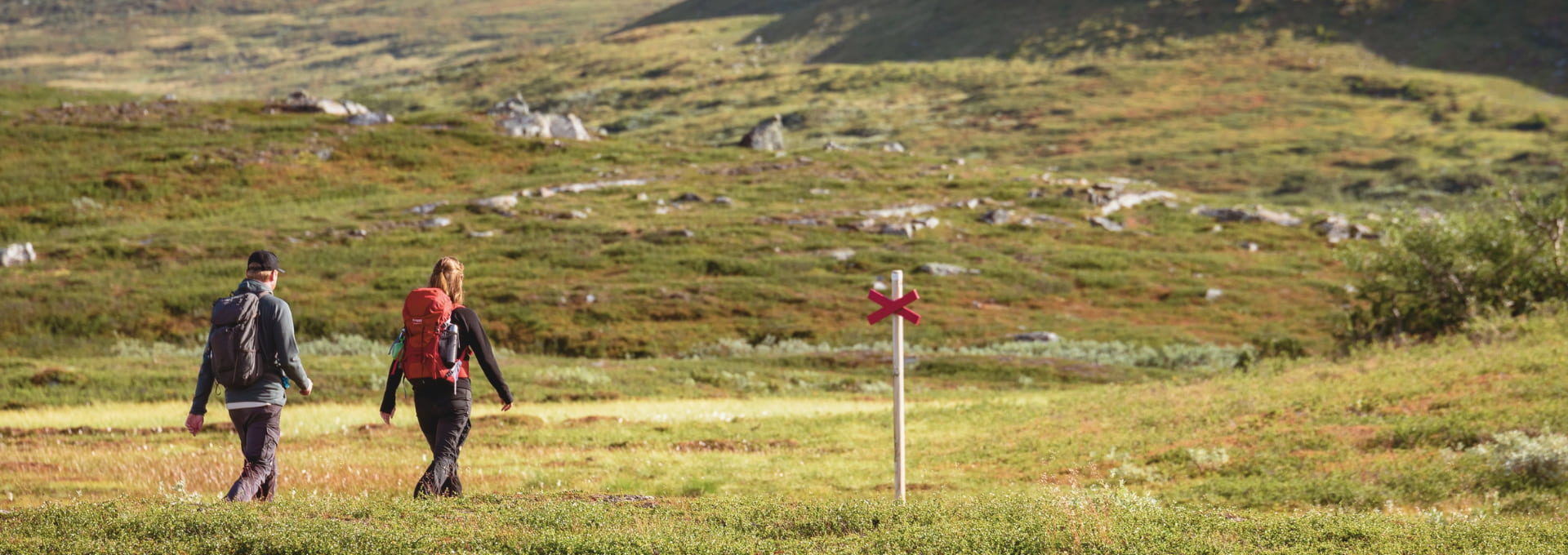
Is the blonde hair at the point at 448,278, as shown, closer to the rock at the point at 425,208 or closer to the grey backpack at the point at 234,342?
the grey backpack at the point at 234,342

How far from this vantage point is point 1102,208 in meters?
86.4

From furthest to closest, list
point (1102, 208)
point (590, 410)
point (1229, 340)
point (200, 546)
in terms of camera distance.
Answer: point (1102, 208)
point (1229, 340)
point (590, 410)
point (200, 546)

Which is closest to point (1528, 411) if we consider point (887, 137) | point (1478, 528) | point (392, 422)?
point (1478, 528)


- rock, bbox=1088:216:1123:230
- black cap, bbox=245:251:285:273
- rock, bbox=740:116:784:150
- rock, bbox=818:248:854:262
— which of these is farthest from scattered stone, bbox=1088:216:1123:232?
black cap, bbox=245:251:285:273

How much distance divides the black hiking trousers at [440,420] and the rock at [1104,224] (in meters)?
74.3

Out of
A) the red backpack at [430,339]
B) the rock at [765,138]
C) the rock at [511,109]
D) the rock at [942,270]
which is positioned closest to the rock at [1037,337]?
the rock at [942,270]

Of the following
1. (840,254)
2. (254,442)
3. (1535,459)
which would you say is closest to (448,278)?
(254,442)

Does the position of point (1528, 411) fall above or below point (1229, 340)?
above

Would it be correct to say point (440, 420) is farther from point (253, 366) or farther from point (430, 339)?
point (253, 366)

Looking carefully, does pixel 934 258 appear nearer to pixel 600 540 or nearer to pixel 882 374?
pixel 882 374

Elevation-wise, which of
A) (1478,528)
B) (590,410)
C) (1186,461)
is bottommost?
(590,410)

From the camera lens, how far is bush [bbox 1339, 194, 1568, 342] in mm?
35719

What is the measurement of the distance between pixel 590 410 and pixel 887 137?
14513cm

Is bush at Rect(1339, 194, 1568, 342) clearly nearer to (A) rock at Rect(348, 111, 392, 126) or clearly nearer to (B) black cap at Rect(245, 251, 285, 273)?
(B) black cap at Rect(245, 251, 285, 273)
